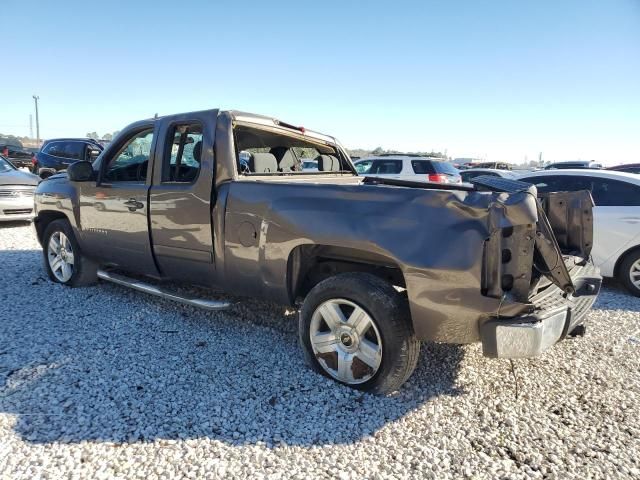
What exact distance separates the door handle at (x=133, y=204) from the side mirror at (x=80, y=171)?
2.22 feet

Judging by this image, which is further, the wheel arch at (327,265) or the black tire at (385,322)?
the wheel arch at (327,265)

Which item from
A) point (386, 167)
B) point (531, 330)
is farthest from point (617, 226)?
point (386, 167)

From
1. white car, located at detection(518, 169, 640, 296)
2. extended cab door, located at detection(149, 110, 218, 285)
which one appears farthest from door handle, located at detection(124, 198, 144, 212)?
white car, located at detection(518, 169, 640, 296)

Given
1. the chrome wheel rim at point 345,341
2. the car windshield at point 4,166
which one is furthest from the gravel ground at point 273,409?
the car windshield at point 4,166

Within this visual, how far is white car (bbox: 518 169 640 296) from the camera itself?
567 cm

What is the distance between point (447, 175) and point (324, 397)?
30.9 ft

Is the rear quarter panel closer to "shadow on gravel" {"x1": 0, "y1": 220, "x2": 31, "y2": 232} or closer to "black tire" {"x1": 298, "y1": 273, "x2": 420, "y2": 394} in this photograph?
"black tire" {"x1": 298, "y1": 273, "x2": 420, "y2": 394}

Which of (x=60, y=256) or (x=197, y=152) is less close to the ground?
(x=197, y=152)

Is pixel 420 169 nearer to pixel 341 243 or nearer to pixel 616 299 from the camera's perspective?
pixel 616 299

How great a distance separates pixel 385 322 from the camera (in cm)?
281

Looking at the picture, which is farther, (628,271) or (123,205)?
(628,271)

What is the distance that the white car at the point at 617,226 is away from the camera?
18.6 ft

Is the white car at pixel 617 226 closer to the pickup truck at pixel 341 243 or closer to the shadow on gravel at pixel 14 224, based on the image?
the pickup truck at pixel 341 243

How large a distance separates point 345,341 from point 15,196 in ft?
29.2
